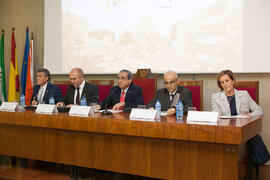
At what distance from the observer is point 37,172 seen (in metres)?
2.88

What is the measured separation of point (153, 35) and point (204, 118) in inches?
85.6

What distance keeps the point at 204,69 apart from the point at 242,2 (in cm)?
88

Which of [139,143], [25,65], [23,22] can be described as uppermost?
[23,22]

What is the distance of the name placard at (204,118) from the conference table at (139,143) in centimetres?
4

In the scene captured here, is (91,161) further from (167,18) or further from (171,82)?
(167,18)

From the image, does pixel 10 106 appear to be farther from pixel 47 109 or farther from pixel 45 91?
pixel 45 91

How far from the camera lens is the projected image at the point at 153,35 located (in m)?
3.42

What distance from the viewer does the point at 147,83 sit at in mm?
3598

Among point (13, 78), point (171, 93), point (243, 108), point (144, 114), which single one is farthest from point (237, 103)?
point (13, 78)

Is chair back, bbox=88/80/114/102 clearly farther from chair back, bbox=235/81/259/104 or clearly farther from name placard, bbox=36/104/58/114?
chair back, bbox=235/81/259/104

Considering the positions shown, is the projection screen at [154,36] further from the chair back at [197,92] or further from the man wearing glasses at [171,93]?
the man wearing glasses at [171,93]

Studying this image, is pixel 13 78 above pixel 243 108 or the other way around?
above

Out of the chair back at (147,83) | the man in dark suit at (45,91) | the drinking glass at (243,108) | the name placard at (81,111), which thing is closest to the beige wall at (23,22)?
the chair back at (147,83)

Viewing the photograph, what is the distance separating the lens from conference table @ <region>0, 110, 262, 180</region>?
178 cm
